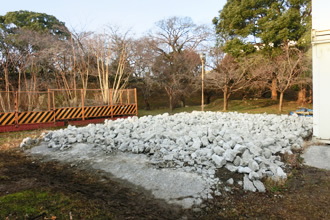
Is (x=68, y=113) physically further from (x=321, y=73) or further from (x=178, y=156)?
(x=321, y=73)

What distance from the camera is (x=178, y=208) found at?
2570mm

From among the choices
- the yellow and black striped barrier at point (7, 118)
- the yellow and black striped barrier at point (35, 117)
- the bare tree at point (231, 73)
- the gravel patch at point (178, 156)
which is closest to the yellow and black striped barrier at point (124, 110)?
the yellow and black striped barrier at point (35, 117)

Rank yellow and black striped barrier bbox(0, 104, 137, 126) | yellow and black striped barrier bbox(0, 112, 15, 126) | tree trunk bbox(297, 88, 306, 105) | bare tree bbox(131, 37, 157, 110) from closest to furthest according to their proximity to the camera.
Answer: yellow and black striped barrier bbox(0, 112, 15, 126) → yellow and black striped barrier bbox(0, 104, 137, 126) → tree trunk bbox(297, 88, 306, 105) → bare tree bbox(131, 37, 157, 110)

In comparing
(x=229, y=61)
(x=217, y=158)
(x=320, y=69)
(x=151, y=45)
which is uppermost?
(x=151, y=45)

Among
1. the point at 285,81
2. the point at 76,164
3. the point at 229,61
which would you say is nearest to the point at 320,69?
the point at 76,164

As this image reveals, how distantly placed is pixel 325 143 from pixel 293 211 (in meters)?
3.37

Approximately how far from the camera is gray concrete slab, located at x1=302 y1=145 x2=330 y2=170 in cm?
403

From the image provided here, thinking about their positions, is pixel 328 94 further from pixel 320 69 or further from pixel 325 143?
pixel 325 143

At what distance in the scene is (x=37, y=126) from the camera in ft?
30.0

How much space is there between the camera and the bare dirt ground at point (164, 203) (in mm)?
2465

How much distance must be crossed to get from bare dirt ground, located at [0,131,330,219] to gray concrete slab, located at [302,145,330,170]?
30cm

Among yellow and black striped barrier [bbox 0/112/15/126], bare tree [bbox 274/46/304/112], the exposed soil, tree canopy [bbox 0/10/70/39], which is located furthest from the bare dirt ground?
tree canopy [bbox 0/10/70/39]

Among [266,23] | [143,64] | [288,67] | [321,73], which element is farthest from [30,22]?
[321,73]

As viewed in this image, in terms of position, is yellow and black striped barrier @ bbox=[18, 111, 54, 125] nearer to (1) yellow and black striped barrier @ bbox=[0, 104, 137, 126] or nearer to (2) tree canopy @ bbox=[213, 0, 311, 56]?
(1) yellow and black striped barrier @ bbox=[0, 104, 137, 126]
